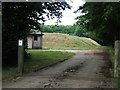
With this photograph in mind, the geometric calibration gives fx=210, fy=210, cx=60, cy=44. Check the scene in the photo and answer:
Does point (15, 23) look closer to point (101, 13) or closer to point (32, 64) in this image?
point (32, 64)

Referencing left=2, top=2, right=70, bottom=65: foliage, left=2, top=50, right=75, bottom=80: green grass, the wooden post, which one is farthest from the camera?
left=2, top=2, right=70, bottom=65: foliage

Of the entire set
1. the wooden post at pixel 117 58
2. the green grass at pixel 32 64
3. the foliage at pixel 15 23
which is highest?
the foliage at pixel 15 23

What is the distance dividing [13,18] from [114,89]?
805 centimetres

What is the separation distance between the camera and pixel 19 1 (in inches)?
531

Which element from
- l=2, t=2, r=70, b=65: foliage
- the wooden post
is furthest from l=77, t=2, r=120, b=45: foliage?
l=2, t=2, r=70, b=65: foliage

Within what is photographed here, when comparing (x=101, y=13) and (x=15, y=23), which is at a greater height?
(x=101, y=13)

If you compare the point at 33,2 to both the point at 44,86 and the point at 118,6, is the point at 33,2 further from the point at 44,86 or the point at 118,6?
the point at 44,86

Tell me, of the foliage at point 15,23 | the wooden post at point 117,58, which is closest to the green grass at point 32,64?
the foliage at point 15,23

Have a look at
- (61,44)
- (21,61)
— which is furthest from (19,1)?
(61,44)

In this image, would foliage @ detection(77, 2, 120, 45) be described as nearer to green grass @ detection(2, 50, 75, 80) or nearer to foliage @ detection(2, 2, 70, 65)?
foliage @ detection(2, 2, 70, 65)

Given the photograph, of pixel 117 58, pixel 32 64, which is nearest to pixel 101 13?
pixel 117 58

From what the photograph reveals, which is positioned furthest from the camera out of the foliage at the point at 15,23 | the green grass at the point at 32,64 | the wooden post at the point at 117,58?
the foliage at the point at 15,23

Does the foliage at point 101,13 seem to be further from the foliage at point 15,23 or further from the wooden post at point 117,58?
the foliage at point 15,23

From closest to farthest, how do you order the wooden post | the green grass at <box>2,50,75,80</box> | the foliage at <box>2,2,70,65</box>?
the wooden post, the green grass at <box>2,50,75,80</box>, the foliage at <box>2,2,70,65</box>
